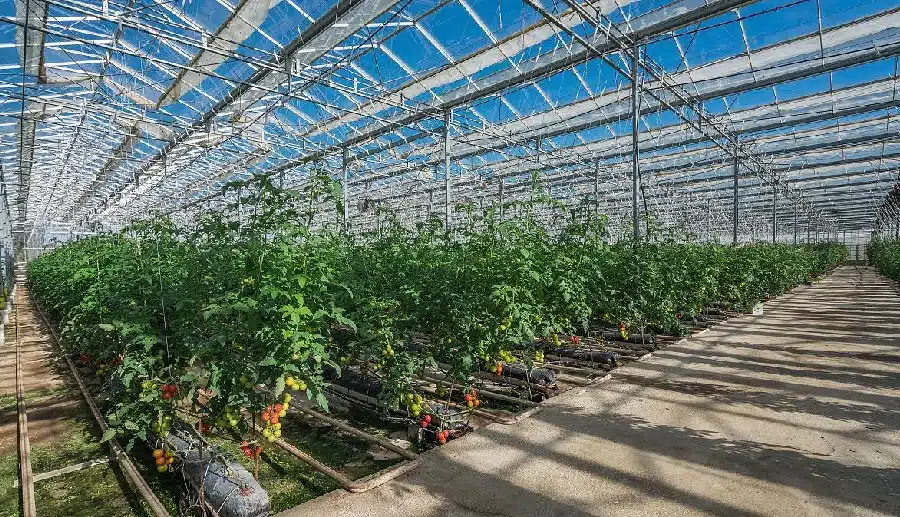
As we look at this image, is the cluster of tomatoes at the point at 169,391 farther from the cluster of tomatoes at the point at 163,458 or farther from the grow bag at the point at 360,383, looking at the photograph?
the grow bag at the point at 360,383

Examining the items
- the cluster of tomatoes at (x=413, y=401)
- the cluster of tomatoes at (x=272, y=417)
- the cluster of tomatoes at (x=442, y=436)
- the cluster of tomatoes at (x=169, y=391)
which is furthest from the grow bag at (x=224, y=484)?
the cluster of tomatoes at (x=442, y=436)

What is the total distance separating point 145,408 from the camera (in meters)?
3.95

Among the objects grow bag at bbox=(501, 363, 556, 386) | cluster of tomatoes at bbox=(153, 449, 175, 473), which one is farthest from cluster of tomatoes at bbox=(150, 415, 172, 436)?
grow bag at bbox=(501, 363, 556, 386)

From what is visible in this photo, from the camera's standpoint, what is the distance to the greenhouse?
3.63 m

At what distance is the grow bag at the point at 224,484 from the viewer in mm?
3340

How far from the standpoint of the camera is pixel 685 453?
4.20 m

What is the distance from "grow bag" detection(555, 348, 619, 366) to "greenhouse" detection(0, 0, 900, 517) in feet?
0.20

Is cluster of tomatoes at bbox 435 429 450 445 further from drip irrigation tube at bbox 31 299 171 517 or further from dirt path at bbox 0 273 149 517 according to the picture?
dirt path at bbox 0 273 149 517

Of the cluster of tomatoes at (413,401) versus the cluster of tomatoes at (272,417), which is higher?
the cluster of tomatoes at (272,417)

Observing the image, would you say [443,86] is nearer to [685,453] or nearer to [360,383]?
[360,383]

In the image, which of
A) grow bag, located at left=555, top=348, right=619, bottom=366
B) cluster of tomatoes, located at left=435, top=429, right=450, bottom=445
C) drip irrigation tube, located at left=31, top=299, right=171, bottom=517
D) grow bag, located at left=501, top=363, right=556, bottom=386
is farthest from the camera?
grow bag, located at left=555, top=348, right=619, bottom=366

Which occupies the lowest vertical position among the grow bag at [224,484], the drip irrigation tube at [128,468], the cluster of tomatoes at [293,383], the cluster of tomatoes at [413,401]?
the drip irrigation tube at [128,468]

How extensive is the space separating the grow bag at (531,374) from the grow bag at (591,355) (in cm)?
158

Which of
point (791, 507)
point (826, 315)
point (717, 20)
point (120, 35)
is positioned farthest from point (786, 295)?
point (120, 35)
